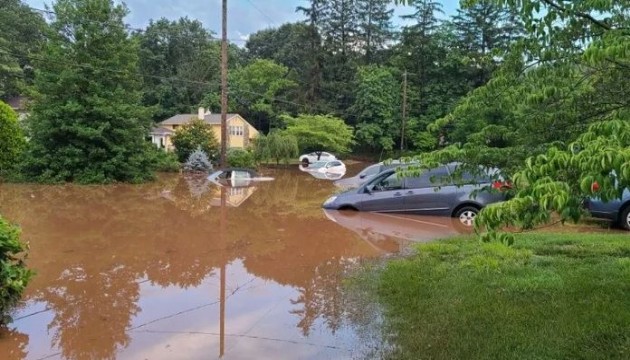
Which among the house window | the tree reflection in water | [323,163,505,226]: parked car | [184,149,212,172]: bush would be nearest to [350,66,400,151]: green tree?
the house window

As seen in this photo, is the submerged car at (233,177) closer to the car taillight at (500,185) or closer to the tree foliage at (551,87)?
the tree foliage at (551,87)

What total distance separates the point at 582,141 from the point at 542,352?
7.75ft

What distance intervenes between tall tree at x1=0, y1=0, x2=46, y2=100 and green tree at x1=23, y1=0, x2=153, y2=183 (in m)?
21.8

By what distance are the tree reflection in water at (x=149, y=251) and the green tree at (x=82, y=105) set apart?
477 centimetres

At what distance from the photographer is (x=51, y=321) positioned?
5.82 meters

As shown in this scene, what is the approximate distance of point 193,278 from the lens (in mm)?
7891

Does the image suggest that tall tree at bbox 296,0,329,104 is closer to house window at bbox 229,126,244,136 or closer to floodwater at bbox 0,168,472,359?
house window at bbox 229,126,244,136

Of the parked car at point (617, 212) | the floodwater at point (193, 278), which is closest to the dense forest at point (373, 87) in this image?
the floodwater at point (193, 278)

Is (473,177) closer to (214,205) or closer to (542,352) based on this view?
(542,352)

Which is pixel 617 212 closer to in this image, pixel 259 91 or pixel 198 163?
pixel 198 163

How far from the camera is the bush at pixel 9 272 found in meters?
5.20

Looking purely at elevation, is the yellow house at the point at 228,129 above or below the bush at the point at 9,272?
above

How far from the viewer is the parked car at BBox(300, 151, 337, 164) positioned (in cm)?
4181

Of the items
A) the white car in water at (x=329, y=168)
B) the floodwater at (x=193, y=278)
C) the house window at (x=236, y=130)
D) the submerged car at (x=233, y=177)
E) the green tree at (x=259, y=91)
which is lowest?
the floodwater at (x=193, y=278)
